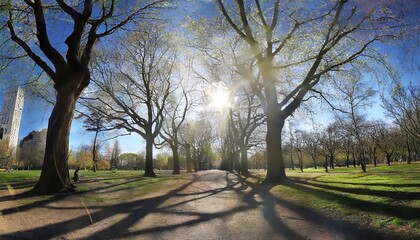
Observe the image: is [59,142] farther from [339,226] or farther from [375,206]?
[375,206]

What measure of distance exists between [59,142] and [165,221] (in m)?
6.52

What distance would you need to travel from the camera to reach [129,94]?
86.4ft

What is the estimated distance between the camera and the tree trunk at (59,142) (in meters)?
10.8

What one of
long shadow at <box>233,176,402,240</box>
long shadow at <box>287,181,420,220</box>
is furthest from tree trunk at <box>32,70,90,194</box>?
long shadow at <box>287,181,420,220</box>

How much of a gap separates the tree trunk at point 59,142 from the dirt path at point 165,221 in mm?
1288

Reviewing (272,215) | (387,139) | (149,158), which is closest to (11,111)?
(272,215)

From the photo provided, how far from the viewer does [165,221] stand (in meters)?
7.33

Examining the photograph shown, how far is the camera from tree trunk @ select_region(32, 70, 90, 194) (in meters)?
10.8

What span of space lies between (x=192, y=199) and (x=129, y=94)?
17554 millimetres

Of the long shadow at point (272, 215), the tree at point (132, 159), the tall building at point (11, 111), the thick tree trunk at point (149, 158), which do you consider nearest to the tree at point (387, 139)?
the thick tree trunk at point (149, 158)

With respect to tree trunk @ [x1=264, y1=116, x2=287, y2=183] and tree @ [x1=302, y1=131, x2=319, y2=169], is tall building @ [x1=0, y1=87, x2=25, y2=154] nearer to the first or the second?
tree trunk @ [x1=264, y1=116, x2=287, y2=183]

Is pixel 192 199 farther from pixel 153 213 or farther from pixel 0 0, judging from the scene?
pixel 0 0

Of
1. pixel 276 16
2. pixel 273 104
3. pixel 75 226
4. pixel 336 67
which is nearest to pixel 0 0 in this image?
pixel 75 226

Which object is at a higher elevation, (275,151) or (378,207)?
(275,151)
